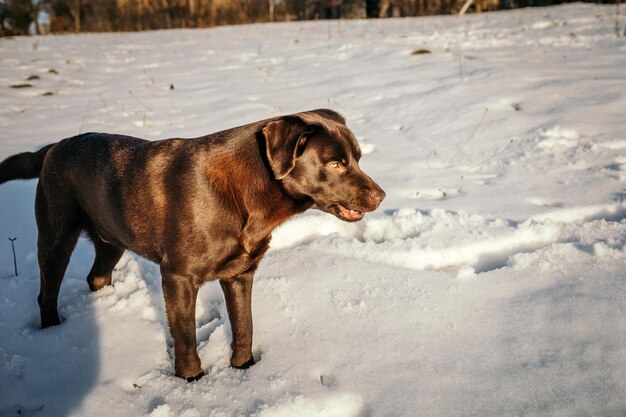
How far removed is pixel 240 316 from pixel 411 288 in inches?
46.7

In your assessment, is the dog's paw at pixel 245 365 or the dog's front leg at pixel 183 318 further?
the dog's paw at pixel 245 365

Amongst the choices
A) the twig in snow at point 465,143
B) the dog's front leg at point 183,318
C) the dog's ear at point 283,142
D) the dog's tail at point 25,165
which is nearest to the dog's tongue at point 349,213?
the dog's ear at point 283,142

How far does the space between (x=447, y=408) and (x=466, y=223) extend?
1.82 meters

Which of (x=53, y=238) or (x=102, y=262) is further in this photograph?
(x=102, y=262)

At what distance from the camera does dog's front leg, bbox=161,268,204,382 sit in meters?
2.07

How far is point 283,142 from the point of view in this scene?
2023 mm

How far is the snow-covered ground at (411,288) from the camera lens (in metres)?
2.04

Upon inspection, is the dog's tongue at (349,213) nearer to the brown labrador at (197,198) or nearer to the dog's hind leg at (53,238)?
the brown labrador at (197,198)

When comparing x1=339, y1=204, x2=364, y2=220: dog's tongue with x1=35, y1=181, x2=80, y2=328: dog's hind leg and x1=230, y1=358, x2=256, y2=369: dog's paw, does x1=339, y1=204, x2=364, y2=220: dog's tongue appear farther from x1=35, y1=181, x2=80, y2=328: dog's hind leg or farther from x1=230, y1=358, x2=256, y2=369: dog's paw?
x1=35, y1=181, x2=80, y2=328: dog's hind leg

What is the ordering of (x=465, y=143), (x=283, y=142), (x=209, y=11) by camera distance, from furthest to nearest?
1. (x=209, y=11)
2. (x=465, y=143)
3. (x=283, y=142)

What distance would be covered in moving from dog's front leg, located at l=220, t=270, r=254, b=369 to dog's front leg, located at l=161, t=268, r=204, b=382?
0.70 feet

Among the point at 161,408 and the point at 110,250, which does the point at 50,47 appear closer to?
the point at 110,250

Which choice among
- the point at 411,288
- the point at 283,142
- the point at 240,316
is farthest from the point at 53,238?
the point at 411,288

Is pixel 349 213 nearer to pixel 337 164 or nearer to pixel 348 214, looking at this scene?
pixel 348 214
